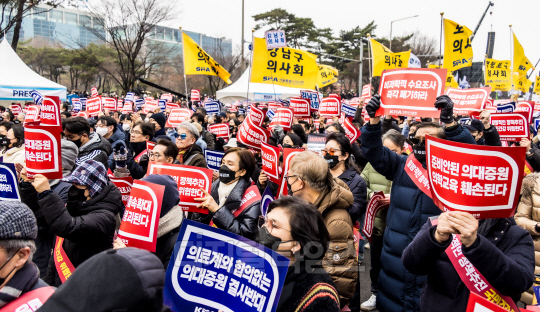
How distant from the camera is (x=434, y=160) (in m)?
2.10

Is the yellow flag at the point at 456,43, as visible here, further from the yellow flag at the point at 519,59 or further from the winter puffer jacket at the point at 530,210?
the winter puffer jacket at the point at 530,210

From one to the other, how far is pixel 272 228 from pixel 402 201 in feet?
5.43

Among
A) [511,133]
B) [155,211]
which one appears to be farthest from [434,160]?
[511,133]

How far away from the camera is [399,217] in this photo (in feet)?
11.5

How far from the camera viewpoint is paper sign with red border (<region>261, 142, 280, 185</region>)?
4801 mm

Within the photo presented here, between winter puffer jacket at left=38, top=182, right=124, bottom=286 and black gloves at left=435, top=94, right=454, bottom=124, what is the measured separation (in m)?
2.80

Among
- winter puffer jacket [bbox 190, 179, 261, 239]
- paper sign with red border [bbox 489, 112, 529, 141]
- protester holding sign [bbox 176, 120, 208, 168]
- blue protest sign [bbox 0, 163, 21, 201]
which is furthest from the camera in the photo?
paper sign with red border [bbox 489, 112, 529, 141]

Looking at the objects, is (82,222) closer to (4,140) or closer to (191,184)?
(191,184)

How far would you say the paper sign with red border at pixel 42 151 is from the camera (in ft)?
11.3

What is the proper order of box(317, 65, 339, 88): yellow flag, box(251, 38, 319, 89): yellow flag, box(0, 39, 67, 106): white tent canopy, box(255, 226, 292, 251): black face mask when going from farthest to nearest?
box(317, 65, 339, 88): yellow flag → box(0, 39, 67, 106): white tent canopy → box(251, 38, 319, 89): yellow flag → box(255, 226, 292, 251): black face mask

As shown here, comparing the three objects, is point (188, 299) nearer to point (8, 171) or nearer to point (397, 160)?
point (397, 160)

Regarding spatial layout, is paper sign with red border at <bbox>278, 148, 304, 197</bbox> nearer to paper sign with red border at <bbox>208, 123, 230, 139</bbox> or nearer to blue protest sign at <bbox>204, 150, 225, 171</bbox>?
blue protest sign at <bbox>204, 150, 225, 171</bbox>

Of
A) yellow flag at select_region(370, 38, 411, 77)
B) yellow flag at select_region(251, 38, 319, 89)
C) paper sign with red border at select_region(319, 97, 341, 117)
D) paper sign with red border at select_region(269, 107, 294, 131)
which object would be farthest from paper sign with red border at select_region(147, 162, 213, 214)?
yellow flag at select_region(370, 38, 411, 77)

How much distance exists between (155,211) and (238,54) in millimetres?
38656
